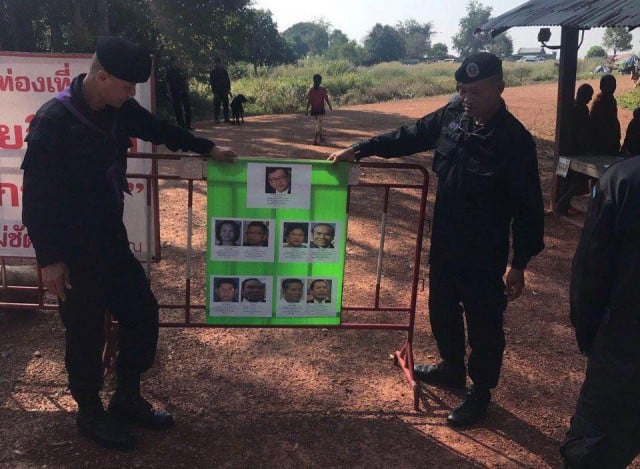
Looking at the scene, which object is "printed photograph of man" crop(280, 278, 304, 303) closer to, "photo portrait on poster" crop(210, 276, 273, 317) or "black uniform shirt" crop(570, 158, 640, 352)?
"photo portrait on poster" crop(210, 276, 273, 317)

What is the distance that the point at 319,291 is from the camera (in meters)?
3.78

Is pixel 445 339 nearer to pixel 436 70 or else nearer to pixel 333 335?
pixel 333 335

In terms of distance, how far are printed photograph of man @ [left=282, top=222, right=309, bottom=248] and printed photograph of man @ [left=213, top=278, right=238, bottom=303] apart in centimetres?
40

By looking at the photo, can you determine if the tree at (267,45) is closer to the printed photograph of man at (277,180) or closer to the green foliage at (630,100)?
the green foliage at (630,100)

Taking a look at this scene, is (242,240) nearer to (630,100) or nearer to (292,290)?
(292,290)

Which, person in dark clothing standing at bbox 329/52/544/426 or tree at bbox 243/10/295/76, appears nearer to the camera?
person in dark clothing standing at bbox 329/52/544/426

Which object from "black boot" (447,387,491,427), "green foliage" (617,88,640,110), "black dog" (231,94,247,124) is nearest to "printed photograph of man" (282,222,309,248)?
"black boot" (447,387,491,427)

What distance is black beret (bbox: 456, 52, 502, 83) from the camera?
3135mm

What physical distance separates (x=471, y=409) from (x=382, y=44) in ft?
421

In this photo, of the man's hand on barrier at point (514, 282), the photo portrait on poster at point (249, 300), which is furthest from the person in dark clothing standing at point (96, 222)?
the man's hand on barrier at point (514, 282)

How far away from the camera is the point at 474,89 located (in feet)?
10.4

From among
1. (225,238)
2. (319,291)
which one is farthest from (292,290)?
(225,238)

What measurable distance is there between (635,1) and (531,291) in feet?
11.3

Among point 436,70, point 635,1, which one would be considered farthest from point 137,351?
point 436,70
